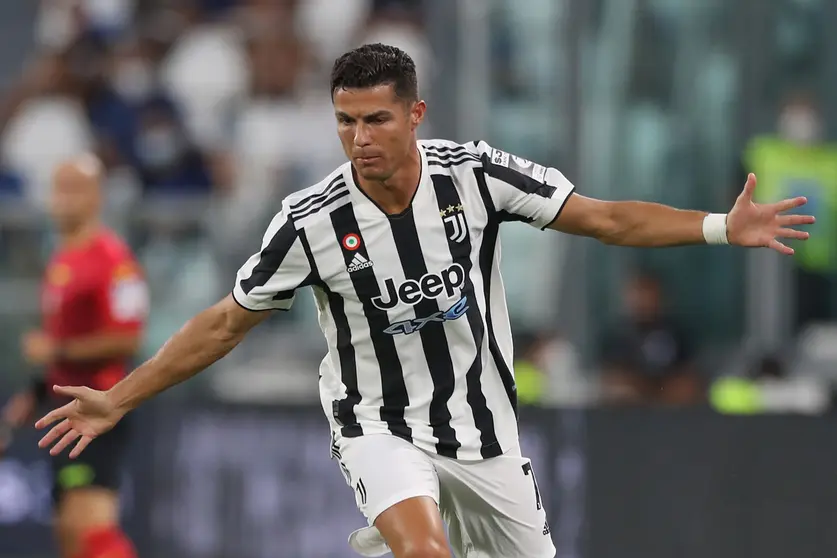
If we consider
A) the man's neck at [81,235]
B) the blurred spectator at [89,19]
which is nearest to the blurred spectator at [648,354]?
the man's neck at [81,235]

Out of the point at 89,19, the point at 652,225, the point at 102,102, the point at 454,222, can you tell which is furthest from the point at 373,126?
the point at 89,19

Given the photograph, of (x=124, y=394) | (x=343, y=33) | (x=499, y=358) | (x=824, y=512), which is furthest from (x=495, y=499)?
(x=343, y=33)

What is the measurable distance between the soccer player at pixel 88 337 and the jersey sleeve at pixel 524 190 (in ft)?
9.67

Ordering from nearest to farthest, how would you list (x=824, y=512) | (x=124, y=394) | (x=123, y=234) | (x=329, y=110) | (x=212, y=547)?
(x=124, y=394) → (x=824, y=512) → (x=212, y=547) → (x=123, y=234) → (x=329, y=110)

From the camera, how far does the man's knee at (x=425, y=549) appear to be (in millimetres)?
4090

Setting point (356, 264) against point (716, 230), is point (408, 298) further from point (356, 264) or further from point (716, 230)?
point (716, 230)

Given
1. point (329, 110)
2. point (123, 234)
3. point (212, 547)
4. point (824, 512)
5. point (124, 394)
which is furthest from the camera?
point (329, 110)

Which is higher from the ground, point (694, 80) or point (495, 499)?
point (694, 80)

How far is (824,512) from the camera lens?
23.5ft

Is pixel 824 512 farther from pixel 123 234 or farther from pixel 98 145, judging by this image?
pixel 98 145

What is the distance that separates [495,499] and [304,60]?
19.6ft

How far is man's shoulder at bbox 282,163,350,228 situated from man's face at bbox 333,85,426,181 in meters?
0.20

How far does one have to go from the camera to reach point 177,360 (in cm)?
434

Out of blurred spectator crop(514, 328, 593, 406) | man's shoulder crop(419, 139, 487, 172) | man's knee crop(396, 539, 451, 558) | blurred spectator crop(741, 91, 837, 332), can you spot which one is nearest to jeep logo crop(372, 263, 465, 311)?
man's shoulder crop(419, 139, 487, 172)
